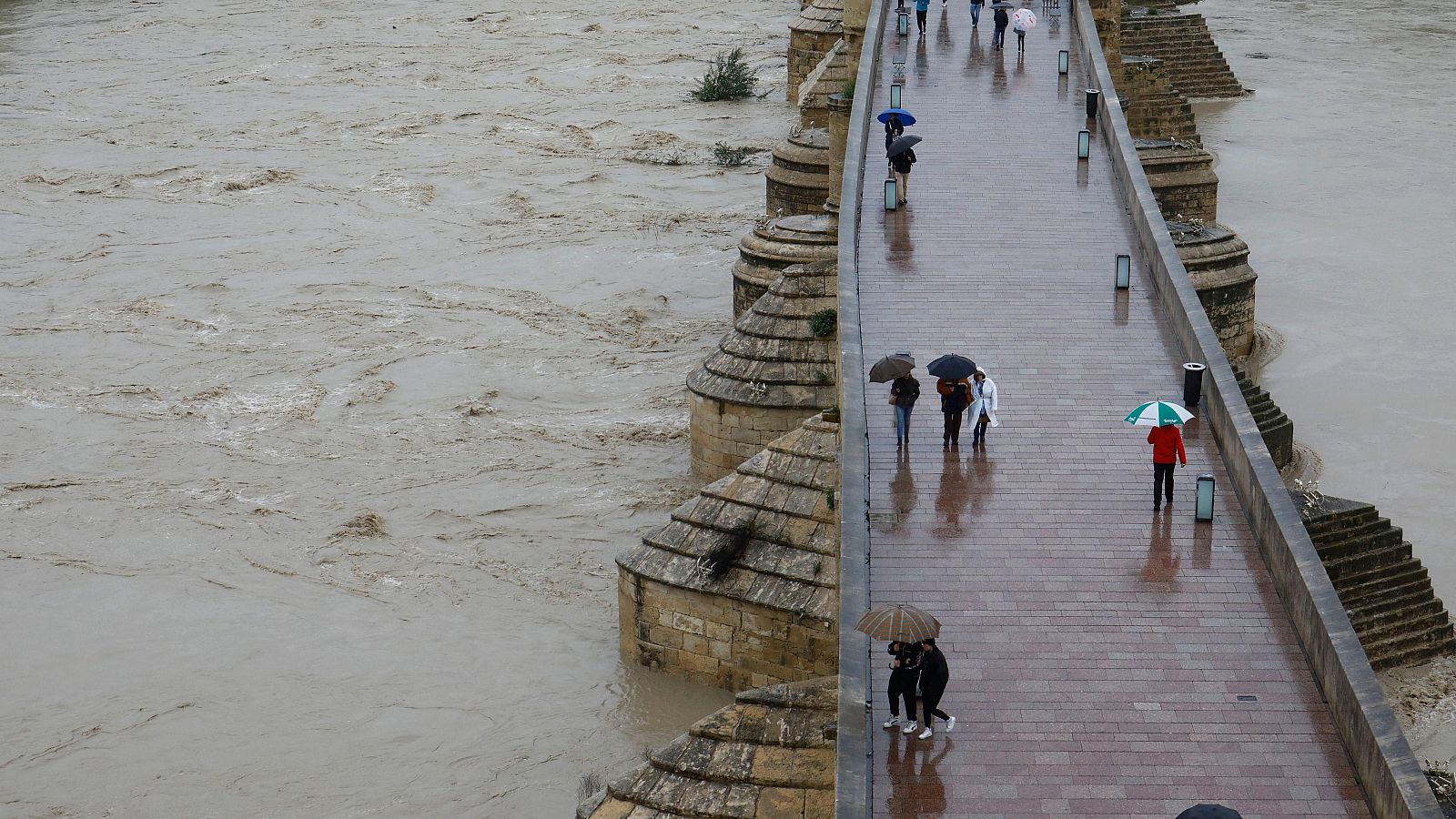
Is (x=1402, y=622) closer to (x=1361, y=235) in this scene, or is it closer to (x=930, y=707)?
(x=930, y=707)

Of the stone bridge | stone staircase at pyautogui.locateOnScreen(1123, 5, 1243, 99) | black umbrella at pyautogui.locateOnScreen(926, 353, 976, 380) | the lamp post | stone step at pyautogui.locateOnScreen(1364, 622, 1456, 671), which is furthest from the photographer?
stone staircase at pyautogui.locateOnScreen(1123, 5, 1243, 99)

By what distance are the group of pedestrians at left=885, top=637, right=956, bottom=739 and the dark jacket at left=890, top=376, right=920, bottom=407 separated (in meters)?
4.40

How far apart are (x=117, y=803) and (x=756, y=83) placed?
128 ft

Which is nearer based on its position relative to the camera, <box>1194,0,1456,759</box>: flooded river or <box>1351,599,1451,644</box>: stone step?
<box>1351,599,1451,644</box>: stone step

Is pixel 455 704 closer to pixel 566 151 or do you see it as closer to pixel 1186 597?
pixel 1186 597

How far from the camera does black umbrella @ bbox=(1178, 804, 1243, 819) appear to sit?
404 inches

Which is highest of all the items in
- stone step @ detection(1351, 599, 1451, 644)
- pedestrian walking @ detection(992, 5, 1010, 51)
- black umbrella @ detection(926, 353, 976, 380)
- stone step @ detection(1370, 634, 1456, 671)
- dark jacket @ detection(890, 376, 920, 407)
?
pedestrian walking @ detection(992, 5, 1010, 51)

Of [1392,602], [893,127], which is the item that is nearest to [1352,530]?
[1392,602]

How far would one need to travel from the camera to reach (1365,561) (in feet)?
62.6

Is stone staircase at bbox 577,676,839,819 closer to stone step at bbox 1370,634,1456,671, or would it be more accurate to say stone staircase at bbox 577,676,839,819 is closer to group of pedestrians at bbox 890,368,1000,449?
group of pedestrians at bbox 890,368,1000,449

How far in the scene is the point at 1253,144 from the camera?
44.5m

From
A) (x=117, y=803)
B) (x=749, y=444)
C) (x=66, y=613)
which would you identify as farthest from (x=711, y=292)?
(x=117, y=803)

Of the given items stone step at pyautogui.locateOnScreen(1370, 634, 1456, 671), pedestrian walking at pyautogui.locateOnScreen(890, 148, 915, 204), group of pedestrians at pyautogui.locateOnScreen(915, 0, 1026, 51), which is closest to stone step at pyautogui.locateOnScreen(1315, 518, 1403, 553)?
stone step at pyautogui.locateOnScreen(1370, 634, 1456, 671)

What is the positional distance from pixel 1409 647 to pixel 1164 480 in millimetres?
5207
